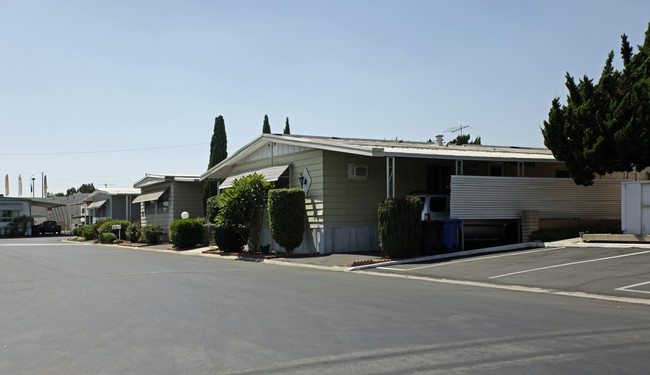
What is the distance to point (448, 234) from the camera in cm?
1795

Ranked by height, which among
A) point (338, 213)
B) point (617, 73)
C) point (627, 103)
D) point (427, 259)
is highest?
point (617, 73)

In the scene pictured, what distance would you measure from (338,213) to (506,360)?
48.8ft

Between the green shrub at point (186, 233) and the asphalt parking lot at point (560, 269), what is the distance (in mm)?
13994

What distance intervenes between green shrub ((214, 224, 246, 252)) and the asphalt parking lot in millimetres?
9102

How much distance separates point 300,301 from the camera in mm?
9383

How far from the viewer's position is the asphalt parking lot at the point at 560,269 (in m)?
11.0

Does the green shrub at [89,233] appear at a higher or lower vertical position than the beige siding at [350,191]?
lower

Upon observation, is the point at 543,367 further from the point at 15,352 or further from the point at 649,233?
the point at 649,233

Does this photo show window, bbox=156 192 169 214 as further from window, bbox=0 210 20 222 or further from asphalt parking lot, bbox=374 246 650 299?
window, bbox=0 210 20 222

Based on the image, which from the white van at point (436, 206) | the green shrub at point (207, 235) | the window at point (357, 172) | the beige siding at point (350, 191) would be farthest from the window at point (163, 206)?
the white van at point (436, 206)

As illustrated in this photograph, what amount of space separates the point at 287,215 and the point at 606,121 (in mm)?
10535

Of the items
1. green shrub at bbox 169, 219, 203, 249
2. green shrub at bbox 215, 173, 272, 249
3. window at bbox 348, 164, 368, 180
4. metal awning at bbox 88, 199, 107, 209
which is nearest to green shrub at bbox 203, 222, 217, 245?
green shrub at bbox 169, 219, 203, 249

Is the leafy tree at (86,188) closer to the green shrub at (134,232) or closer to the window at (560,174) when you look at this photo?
the green shrub at (134,232)

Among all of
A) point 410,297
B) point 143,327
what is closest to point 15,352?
point 143,327
